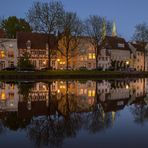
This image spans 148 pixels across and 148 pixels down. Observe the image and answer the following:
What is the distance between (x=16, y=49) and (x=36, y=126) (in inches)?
3207

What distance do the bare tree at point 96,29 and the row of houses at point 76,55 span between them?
3193mm

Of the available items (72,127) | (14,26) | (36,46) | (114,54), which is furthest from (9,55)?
(72,127)

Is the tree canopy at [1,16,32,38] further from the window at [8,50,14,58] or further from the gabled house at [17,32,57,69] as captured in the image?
the window at [8,50,14,58]

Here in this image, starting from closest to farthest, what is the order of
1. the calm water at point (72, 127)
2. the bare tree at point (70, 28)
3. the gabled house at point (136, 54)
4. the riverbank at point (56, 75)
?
the calm water at point (72, 127) → the riverbank at point (56, 75) → the bare tree at point (70, 28) → the gabled house at point (136, 54)

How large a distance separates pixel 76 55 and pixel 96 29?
16.2 m

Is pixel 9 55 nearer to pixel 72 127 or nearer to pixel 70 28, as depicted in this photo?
pixel 70 28

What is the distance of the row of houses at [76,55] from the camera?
9306 centimetres

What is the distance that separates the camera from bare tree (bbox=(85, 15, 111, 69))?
85.0 m

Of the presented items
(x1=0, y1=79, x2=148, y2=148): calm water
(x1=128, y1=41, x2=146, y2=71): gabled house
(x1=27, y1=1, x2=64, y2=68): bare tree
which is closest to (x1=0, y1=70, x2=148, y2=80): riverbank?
(x1=27, y1=1, x2=64, y2=68): bare tree

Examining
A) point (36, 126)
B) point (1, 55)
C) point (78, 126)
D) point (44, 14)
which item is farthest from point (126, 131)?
point (1, 55)

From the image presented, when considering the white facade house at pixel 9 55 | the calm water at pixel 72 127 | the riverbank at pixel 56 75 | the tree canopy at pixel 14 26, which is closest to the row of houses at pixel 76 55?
the white facade house at pixel 9 55

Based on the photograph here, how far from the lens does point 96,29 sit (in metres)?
84.8

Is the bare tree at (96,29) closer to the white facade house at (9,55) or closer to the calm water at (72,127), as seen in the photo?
the white facade house at (9,55)

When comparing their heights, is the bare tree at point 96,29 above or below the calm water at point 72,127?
above
